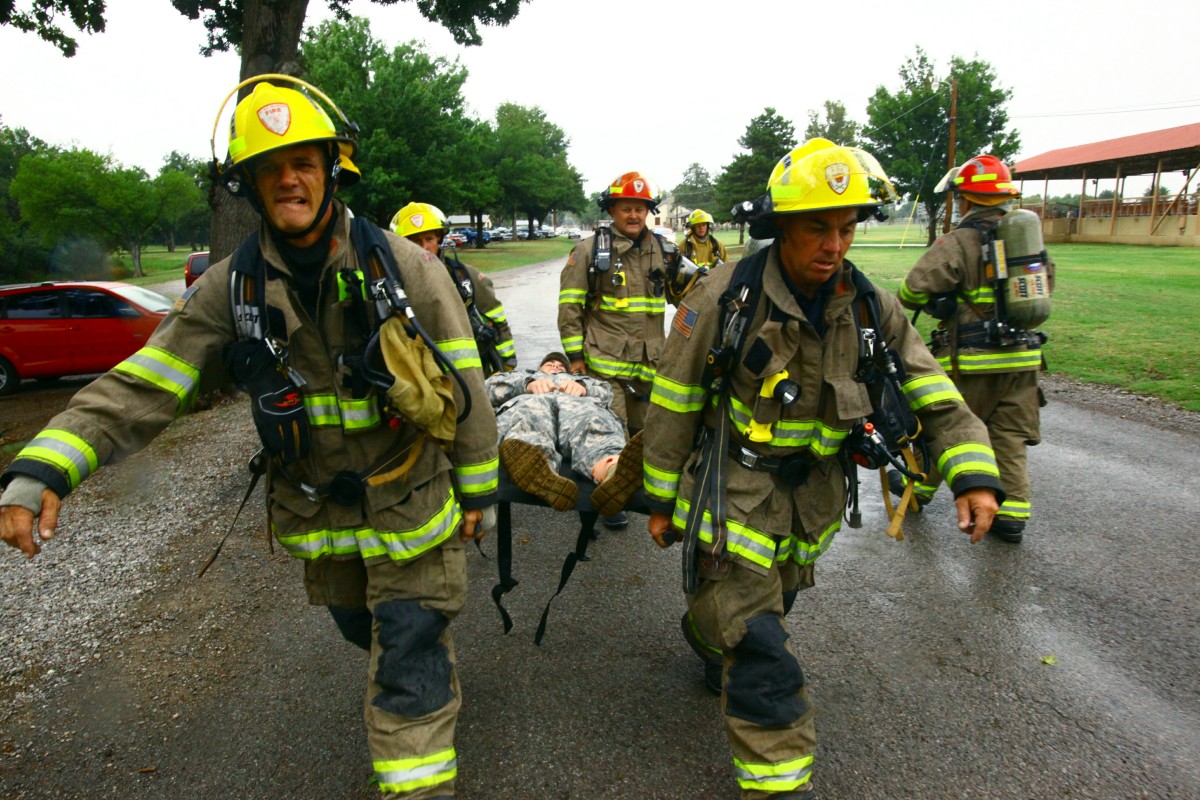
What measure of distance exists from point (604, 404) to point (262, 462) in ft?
7.47

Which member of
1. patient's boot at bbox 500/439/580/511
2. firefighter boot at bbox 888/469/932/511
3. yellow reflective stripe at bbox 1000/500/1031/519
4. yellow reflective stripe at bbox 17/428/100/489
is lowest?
firefighter boot at bbox 888/469/932/511

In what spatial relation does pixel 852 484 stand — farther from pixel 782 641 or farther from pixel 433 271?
pixel 433 271

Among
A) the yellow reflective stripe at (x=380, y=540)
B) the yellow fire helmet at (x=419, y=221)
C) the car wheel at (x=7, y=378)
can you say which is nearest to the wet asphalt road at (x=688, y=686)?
the yellow reflective stripe at (x=380, y=540)

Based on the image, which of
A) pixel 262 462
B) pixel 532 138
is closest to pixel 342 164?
pixel 262 462

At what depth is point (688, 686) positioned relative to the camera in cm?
332

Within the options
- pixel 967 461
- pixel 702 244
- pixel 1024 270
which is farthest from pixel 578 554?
pixel 702 244

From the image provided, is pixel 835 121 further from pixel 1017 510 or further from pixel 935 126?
pixel 1017 510

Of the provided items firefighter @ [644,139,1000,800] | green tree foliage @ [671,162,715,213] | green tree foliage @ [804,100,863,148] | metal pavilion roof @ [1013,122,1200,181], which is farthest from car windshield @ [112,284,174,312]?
green tree foliage @ [671,162,715,213]

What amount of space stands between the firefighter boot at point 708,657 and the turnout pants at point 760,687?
0.47 metres

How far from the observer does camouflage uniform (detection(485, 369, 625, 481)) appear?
404cm

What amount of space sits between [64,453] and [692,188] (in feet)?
555

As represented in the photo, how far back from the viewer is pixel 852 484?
2789 mm

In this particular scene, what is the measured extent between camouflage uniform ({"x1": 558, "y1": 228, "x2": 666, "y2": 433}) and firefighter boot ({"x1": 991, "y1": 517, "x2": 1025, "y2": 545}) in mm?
2403

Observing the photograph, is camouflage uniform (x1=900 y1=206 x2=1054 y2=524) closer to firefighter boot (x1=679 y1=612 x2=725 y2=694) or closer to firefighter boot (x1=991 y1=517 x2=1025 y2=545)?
firefighter boot (x1=991 y1=517 x2=1025 y2=545)
